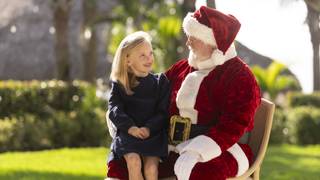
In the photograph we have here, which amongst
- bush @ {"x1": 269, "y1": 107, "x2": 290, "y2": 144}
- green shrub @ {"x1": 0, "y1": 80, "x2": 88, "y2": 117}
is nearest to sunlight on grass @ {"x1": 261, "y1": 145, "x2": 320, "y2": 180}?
bush @ {"x1": 269, "y1": 107, "x2": 290, "y2": 144}

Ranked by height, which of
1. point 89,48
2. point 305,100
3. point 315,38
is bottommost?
point 89,48

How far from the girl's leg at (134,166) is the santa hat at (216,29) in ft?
2.57

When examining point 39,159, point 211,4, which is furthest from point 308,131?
point 39,159

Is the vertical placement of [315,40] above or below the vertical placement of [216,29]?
below

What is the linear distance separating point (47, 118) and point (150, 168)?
1178 centimetres

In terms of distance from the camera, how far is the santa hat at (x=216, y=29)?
4617 mm

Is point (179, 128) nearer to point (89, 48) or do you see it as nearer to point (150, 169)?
point (150, 169)

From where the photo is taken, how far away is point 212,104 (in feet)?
15.2

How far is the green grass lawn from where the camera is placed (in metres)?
10.6

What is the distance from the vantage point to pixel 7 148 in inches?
582

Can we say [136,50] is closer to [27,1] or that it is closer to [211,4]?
[211,4]

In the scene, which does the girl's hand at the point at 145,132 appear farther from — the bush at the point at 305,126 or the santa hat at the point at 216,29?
the bush at the point at 305,126

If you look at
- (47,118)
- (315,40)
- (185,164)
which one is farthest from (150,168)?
(315,40)

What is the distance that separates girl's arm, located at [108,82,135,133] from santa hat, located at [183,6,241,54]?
55 cm
